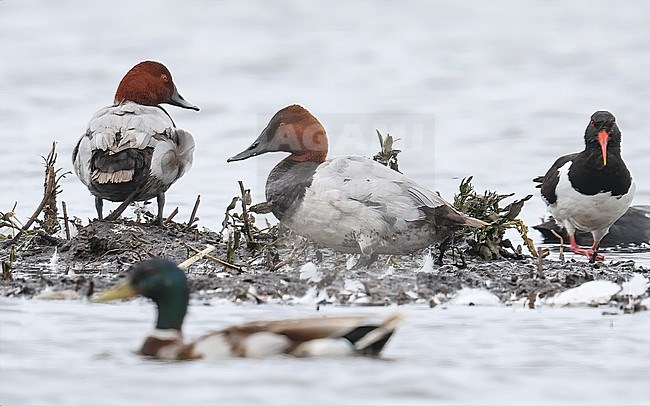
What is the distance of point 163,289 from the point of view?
5.82 m

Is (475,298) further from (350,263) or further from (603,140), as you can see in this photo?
(603,140)

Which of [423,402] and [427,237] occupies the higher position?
[427,237]

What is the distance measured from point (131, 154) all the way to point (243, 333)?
4518mm

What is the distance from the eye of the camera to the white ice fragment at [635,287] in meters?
7.69

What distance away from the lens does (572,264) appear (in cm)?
929

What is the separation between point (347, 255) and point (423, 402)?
4296 mm

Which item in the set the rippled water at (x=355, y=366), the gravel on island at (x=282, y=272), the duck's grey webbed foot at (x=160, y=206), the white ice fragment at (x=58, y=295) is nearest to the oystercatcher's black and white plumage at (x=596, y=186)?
the gravel on island at (x=282, y=272)

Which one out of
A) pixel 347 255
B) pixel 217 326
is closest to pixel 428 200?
pixel 347 255

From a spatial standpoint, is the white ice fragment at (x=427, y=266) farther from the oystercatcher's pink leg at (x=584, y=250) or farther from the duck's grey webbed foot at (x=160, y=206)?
the duck's grey webbed foot at (x=160, y=206)

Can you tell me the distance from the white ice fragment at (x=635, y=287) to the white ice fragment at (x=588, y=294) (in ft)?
0.32

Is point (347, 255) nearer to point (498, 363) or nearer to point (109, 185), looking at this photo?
point (109, 185)

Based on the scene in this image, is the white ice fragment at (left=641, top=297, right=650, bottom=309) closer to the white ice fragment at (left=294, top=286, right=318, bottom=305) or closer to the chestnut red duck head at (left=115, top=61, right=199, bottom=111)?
the white ice fragment at (left=294, top=286, right=318, bottom=305)

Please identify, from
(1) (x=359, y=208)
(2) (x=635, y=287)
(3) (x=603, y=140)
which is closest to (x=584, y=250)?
(3) (x=603, y=140)

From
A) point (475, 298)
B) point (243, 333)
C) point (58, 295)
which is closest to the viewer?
point (243, 333)
